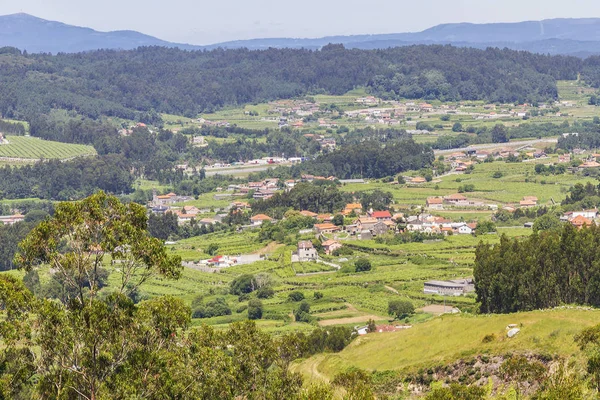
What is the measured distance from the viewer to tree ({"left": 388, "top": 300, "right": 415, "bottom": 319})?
44.1 meters

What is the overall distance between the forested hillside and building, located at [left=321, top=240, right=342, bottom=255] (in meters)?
92.4

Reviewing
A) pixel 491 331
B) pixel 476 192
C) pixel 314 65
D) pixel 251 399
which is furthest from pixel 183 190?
pixel 314 65

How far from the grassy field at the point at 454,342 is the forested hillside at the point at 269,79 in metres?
118

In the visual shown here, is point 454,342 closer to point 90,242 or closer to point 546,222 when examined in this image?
point 90,242

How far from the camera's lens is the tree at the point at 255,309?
46.2 metres

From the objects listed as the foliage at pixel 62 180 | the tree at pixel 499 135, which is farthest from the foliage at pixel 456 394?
the tree at pixel 499 135

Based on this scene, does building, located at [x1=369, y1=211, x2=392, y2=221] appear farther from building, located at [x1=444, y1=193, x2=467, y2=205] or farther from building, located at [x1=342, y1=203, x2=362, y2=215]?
building, located at [x1=444, y1=193, x2=467, y2=205]

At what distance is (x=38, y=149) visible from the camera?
11706 centimetres

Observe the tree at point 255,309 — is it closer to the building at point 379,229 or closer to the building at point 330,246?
the building at point 330,246

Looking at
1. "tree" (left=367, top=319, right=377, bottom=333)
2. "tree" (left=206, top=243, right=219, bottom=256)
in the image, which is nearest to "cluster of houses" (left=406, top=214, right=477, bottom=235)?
"tree" (left=206, top=243, right=219, bottom=256)

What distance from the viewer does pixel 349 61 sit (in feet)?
592

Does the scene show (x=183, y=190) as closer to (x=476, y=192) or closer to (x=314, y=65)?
(x=476, y=192)

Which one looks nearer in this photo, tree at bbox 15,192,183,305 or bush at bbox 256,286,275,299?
tree at bbox 15,192,183,305

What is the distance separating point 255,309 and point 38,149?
77.7 metres
